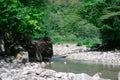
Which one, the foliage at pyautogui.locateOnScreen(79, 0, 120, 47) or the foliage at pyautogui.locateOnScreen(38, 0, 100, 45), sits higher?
the foliage at pyautogui.locateOnScreen(79, 0, 120, 47)

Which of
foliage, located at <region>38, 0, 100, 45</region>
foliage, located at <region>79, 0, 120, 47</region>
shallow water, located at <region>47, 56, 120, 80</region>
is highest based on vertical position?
foliage, located at <region>79, 0, 120, 47</region>

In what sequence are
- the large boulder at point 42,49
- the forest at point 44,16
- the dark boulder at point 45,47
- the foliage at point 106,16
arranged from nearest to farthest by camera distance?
the forest at point 44,16
the large boulder at point 42,49
the dark boulder at point 45,47
the foliage at point 106,16

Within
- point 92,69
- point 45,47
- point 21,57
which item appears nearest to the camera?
point 92,69

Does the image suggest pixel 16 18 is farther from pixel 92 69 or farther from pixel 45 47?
pixel 92 69

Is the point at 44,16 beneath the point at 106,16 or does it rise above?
above

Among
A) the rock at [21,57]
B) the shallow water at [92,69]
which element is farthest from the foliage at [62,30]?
the shallow water at [92,69]

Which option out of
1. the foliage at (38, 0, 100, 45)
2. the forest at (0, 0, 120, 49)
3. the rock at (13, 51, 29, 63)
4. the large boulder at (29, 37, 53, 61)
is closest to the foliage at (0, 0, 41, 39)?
the forest at (0, 0, 120, 49)

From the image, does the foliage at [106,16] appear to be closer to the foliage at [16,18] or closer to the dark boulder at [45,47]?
the dark boulder at [45,47]

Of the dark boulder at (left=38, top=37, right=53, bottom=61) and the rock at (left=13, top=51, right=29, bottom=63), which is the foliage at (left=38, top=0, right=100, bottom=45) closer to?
the dark boulder at (left=38, top=37, right=53, bottom=61)

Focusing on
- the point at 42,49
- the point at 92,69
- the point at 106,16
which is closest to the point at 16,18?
the point at 42,49

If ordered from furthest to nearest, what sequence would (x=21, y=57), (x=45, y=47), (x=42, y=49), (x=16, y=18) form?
(x=45, y=47), (x=42, y=49), (x=21, y=57), (x=16, y=18)

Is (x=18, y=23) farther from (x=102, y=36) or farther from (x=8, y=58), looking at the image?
(x=102, y=36)

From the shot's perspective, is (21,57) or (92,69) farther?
(21,57)

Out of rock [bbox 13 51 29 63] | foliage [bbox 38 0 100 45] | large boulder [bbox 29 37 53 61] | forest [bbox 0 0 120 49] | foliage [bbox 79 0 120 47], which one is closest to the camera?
forest [bbox 0 0 120 49]
